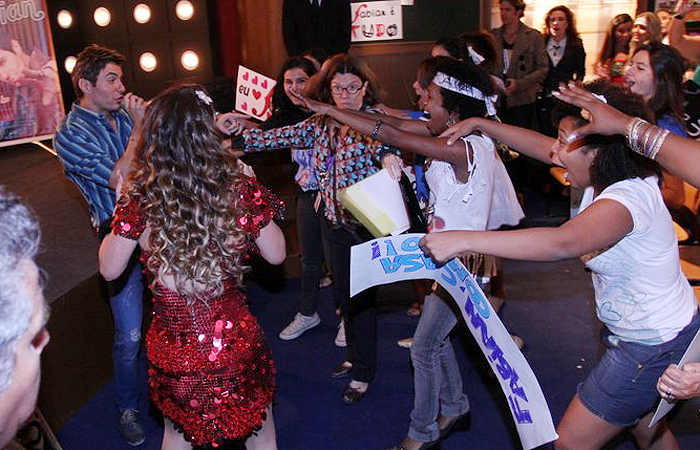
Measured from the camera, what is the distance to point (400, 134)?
2.79 metres

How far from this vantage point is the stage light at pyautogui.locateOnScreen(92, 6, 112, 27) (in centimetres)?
714

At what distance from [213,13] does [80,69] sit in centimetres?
472

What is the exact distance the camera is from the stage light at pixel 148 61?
7.40 metres

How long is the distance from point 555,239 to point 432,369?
117 centimetres

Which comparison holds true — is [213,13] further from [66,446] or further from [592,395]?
[592,395]

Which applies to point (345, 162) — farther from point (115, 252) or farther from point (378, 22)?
point (378, 22)

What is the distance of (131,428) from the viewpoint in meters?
3.38

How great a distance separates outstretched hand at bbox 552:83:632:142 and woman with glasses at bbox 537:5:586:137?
4654 millimetres

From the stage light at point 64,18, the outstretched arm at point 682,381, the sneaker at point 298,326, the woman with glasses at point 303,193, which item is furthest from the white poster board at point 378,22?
the outstretched arm at point 682,381

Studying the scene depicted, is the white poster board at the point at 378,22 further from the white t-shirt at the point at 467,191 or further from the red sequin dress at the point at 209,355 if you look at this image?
the red sequin dress at the point at 209,355

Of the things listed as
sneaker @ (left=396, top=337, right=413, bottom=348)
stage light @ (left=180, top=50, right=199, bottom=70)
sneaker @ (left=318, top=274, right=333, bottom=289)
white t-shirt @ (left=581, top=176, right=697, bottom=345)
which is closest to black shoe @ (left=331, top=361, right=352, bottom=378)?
sneaker @ (left=396, top=337, right=413, bottom=348)

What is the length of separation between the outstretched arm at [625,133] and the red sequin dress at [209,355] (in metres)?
1.05

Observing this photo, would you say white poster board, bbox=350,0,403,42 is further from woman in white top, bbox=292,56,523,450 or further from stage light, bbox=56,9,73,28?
woman in white top, bbox=292,56,523,450

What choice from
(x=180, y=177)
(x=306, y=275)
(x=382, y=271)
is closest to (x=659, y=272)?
(x=382, y=271)
